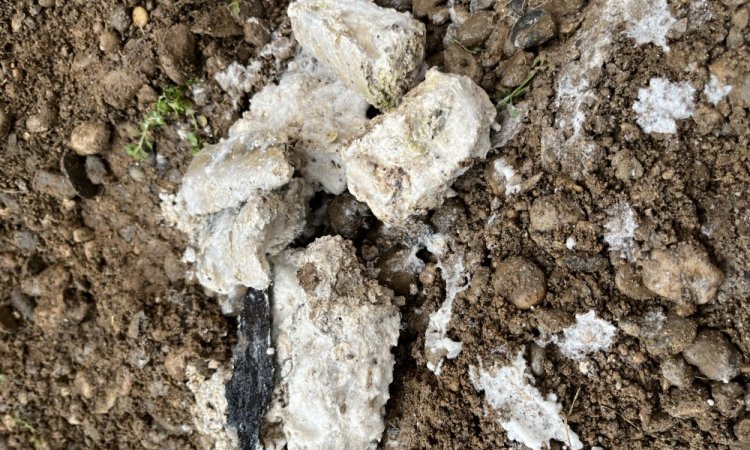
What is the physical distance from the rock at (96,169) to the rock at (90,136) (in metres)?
0.07

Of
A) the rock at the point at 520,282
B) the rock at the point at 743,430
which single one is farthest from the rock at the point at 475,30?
the rock at the point at 743,430

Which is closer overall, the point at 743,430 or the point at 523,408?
the point at 743,430

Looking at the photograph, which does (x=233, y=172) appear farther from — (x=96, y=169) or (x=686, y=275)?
(x=686, y=275)

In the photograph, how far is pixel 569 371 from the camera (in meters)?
Result: 2.09

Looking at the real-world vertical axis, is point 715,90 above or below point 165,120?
below

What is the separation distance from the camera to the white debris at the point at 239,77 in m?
2.66

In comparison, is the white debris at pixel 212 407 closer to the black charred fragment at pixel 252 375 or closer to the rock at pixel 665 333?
the black charred fragment at pixel 252 375

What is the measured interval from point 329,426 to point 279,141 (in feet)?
3.97

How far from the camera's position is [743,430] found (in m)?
1.88

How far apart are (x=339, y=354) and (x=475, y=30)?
1.47m

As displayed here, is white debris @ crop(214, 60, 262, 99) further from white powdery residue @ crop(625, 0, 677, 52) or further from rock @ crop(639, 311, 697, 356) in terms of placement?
rock @ crop(639, 311, 697, 356)

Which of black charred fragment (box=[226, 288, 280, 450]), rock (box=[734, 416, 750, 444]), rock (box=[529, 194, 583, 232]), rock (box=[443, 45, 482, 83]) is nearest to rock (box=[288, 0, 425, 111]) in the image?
rock (box=[443, 45, 482, 83])

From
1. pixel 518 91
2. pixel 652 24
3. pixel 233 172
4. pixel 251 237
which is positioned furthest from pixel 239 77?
pixel 652 24

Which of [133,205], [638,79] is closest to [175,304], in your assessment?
[133,205]
